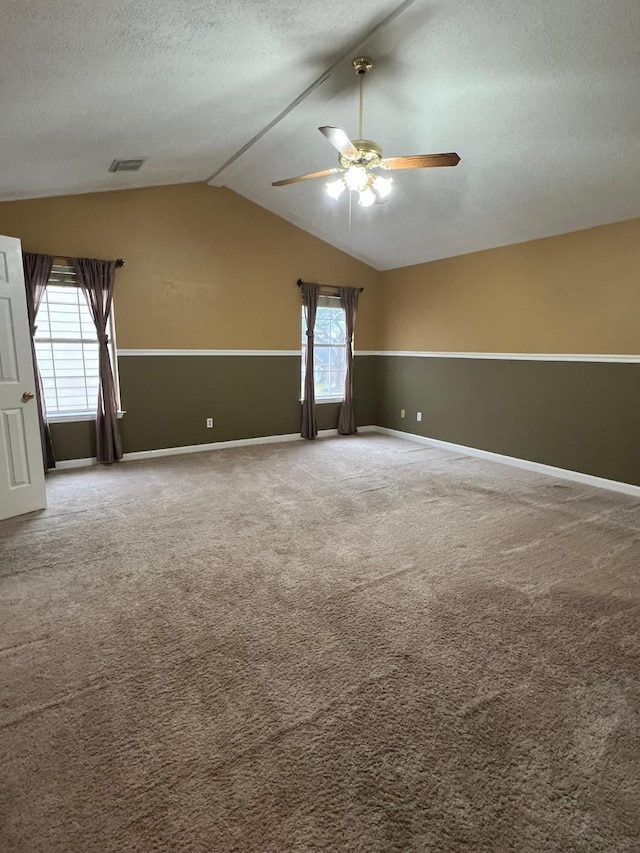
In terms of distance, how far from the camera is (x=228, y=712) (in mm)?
1755

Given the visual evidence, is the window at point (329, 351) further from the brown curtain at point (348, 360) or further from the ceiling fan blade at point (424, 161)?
the ceiling fan blade at point (424, 161)

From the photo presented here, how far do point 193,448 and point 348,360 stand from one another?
2563 mm

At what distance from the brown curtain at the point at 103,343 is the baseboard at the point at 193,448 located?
17 cm

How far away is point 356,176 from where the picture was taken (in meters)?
2.94

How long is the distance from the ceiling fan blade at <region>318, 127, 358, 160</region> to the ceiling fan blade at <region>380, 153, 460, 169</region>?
221 mm

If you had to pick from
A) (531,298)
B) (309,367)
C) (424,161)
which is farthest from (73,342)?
(531,298)

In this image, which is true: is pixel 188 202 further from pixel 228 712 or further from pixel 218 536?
pixel 228 712

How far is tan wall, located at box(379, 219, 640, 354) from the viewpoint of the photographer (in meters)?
4.23

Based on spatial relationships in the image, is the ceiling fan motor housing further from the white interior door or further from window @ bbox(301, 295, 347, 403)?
window @ bbox(301, 295, 347, 403)

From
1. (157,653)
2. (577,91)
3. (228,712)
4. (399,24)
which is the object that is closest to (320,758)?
(228,712)

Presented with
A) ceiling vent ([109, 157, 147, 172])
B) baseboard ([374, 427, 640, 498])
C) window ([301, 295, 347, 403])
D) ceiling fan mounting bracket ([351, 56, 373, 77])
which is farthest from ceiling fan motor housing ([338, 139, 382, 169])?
baseboard ([374, 427, 640, 498])

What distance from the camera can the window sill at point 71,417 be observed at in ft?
16.0

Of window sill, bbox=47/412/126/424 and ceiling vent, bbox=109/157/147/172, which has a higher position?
ceiling vent, bbox=109/157/147/172

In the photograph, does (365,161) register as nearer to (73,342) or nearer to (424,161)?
(424,161)
